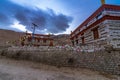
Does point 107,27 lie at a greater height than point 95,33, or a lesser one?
greater

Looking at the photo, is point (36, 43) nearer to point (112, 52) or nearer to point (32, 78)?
point (32, 78)

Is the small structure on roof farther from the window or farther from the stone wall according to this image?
the stone wall

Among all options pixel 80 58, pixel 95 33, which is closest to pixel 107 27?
pixel 95 33

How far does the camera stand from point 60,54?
11.8 m

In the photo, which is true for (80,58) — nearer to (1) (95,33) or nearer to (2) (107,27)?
(1) (95,33)

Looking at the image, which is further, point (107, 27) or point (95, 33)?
point (95, 33)

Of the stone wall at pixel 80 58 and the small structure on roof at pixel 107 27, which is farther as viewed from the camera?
the small structure on roof at pixel 107 27

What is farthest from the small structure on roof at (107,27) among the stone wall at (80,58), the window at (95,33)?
the stone wall at (80,58)

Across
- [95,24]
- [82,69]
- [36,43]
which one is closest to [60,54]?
[82,69]

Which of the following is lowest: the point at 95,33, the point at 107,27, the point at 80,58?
the point at 80,58

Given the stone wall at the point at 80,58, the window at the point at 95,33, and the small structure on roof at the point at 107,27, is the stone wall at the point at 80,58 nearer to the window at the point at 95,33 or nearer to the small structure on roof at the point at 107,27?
the small structure on roof at the point at 107,27

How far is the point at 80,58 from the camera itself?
410 inches

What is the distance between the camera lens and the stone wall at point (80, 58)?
8538 mm

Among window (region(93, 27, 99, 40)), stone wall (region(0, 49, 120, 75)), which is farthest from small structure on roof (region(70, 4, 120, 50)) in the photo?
stone wall (region(0, 49, 120, 75))
